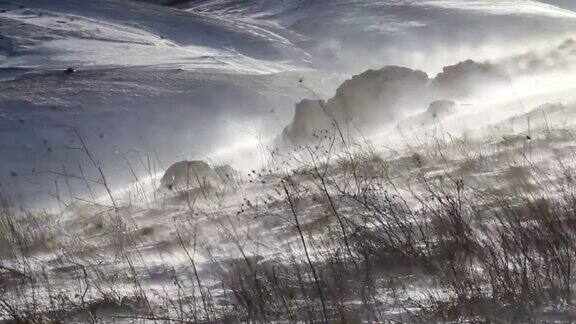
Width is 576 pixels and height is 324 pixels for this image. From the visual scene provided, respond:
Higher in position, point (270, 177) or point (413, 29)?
point (270, 177)

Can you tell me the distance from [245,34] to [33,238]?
18.4 meters

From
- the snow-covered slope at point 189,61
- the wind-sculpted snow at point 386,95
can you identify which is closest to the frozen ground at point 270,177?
the snow-covered slope at point 189,61

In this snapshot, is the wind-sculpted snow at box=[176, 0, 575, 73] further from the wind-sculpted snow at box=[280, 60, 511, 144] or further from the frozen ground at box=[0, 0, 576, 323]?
the wind-sculpted snow at box=[280, 60, 511, 144]

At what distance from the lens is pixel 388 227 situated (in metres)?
5.16

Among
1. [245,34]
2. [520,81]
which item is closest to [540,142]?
[520,81]

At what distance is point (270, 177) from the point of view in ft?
30.9

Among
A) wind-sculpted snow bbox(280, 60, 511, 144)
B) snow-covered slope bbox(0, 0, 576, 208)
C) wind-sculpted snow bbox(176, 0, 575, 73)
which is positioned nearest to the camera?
wind-sculpted snow bbox(280, 60, 511, 144)

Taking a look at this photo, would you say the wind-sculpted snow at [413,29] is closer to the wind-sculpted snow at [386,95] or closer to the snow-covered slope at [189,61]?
the snow-covered slope at [189,61]

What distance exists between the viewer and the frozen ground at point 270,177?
448 centimetres

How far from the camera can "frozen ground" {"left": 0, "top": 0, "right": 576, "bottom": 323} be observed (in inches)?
177

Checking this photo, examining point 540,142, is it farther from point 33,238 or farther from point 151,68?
point 151,68

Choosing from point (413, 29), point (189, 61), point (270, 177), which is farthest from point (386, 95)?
point (413, 29)

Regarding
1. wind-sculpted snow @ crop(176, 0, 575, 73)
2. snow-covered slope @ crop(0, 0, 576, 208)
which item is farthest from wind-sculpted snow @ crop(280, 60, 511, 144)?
wind-sculpted snow @ crop(176, 0, 575, 73)

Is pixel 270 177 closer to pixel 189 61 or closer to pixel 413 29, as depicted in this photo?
pixel 189 61
